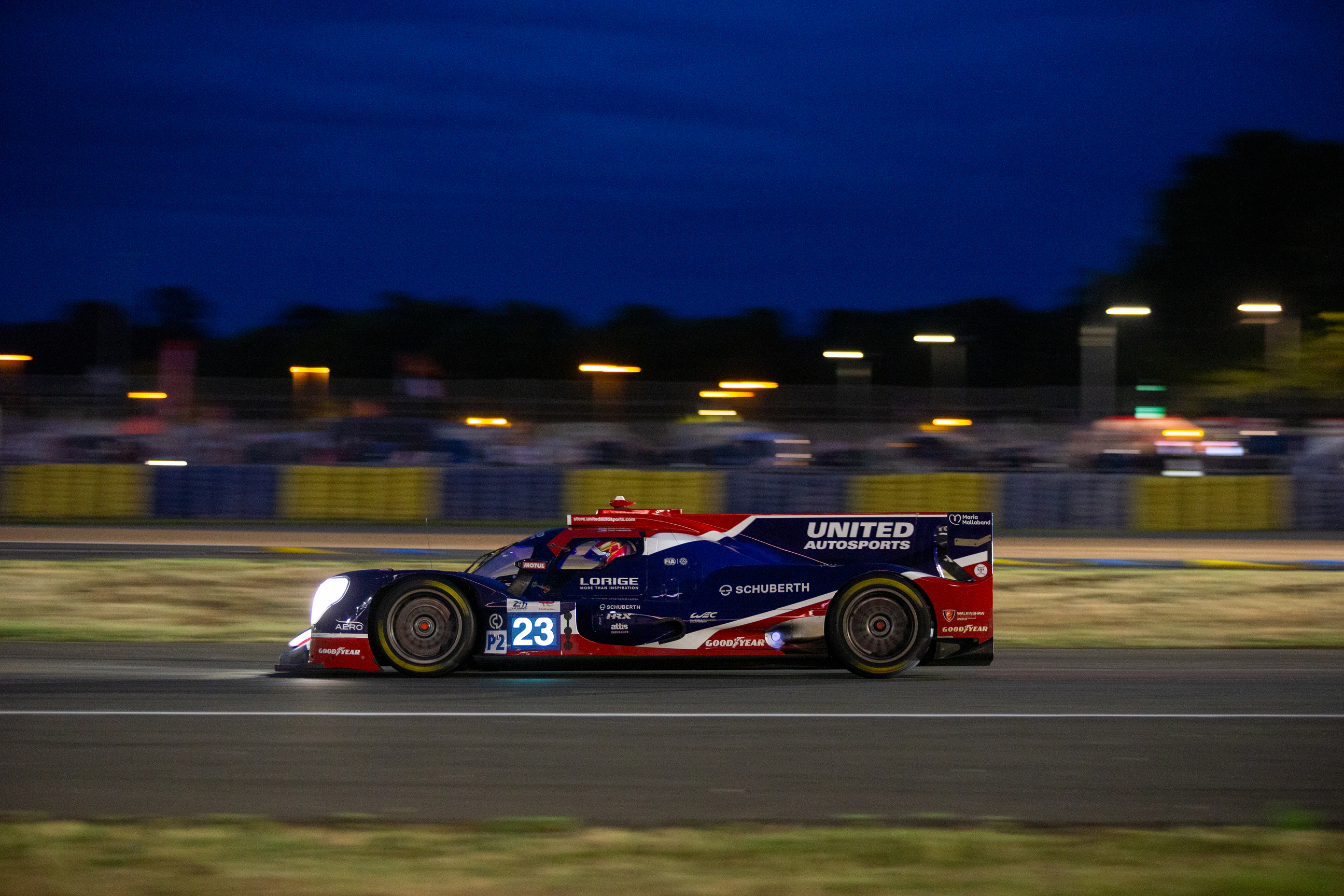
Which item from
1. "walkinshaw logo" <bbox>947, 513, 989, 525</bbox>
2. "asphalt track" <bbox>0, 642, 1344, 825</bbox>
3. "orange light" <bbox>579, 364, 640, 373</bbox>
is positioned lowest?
"asphalt track" <bbox>0, 642, 1344, 825</bbox>

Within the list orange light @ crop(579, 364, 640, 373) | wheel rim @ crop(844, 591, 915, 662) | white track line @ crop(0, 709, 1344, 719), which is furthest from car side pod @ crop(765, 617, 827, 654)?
orange light @ crop(579, 364, 640, 373)

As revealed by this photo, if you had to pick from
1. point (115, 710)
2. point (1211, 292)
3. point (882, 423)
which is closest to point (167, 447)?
point (882, 423)

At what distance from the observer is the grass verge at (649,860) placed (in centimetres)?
448

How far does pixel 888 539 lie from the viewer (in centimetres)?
920

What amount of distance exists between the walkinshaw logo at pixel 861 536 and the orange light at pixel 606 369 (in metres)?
46.2

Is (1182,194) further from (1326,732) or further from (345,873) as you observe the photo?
(345,873)

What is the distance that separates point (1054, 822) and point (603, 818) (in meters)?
1.79

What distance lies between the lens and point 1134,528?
937 inches

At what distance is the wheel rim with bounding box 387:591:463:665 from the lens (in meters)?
8.91

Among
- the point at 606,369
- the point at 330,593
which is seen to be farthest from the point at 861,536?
the point at 606,369

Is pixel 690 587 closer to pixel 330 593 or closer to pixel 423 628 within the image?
pixel 423 628

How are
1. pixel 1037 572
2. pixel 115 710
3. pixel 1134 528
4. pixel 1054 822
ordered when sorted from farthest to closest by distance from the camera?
pixel 1134 528, pixel 1037 572, pixel 115 710, pixel 1054 822

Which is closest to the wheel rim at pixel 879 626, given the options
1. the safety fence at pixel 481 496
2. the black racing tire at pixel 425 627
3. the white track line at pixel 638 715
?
the white track line at pixel 638 715

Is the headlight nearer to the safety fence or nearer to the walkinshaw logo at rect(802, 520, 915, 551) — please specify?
the walkinshaw logo at rect(802, 520, 915, 551)
